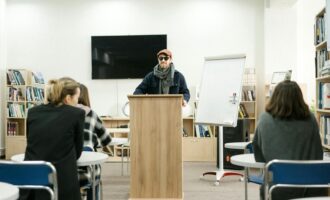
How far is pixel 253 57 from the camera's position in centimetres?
759

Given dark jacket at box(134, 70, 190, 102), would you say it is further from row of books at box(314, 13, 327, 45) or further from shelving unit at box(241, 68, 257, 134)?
shelving unit at box(241, 68, 257, 134)

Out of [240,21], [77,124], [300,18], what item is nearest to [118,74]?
[240,21]

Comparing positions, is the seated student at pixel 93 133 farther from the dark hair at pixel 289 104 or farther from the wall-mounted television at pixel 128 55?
the wall-mounted television at pixel 128 55

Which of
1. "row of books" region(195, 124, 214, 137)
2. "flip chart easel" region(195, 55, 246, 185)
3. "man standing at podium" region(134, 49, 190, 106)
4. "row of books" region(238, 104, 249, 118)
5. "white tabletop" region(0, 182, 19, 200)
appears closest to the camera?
"white tabletop" region(0, 182, 19, 200)

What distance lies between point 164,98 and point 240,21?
4.33 m

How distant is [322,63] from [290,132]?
66.4 inches

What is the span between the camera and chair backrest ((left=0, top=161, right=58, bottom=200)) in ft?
7.06

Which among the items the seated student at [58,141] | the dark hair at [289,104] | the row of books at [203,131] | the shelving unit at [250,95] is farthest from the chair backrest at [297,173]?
the row of books at [203,131]

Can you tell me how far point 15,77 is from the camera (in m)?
7.48

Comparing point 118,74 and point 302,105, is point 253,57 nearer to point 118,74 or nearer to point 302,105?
point 118,74

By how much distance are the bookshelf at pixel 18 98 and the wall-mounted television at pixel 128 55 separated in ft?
4.01

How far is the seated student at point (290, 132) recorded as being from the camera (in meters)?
2.38

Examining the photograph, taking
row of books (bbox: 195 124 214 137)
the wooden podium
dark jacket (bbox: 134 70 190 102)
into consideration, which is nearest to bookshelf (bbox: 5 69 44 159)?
row of books (bbox: 195 124 214 137)

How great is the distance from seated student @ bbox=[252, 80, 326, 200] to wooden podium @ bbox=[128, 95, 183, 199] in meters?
1.44
